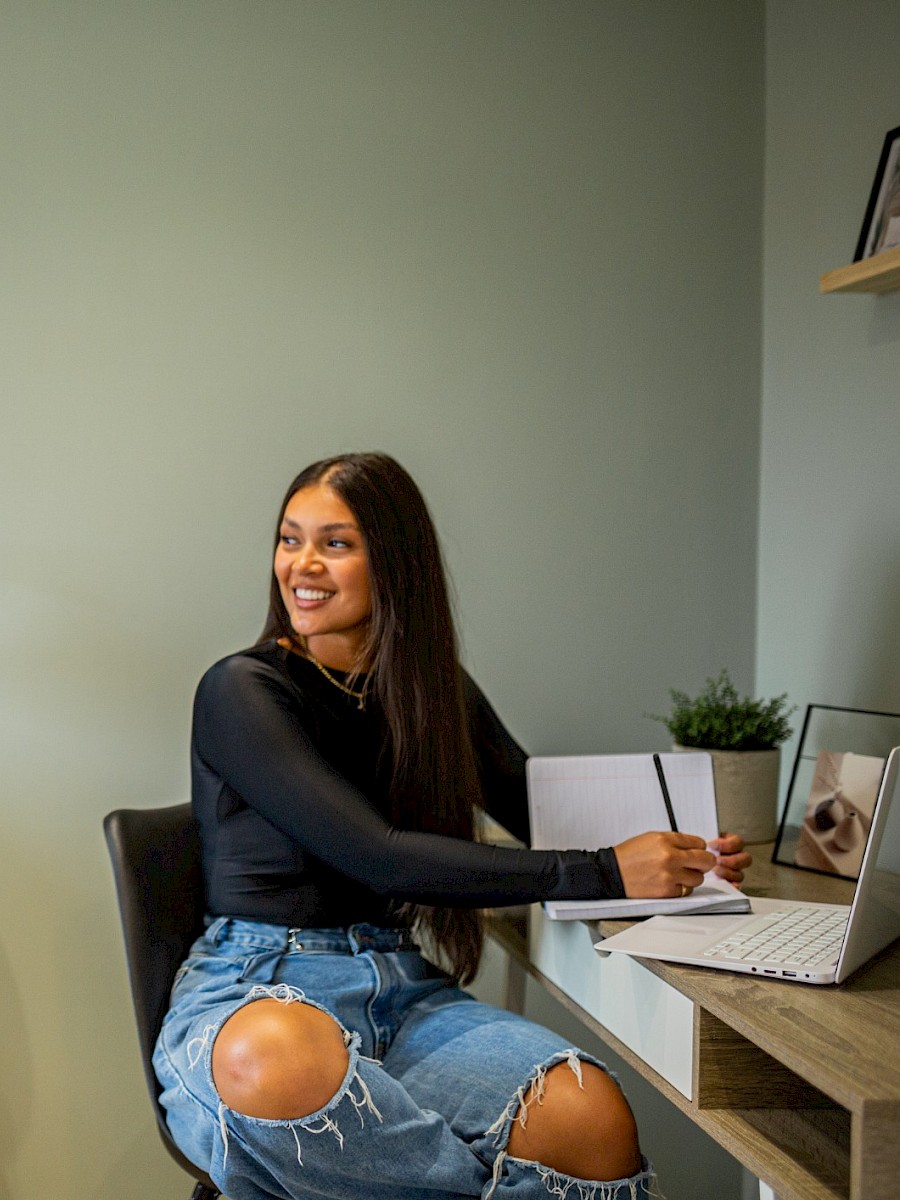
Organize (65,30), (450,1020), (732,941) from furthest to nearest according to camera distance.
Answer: (65,30) → (450,1020) → (732,941)

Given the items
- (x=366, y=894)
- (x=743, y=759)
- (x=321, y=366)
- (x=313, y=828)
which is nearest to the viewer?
(x=313, y=828)

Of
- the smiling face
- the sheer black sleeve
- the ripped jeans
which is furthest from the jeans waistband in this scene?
the smiling face

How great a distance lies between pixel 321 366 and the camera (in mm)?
2021

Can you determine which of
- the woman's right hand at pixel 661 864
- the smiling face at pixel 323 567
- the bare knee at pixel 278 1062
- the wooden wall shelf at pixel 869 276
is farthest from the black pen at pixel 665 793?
the wooden wall shelf at pixel 869 276

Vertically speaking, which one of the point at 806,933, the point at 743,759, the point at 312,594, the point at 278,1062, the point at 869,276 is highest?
the point at 869,276

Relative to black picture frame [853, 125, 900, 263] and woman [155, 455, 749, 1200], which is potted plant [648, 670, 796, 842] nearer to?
woman [155, 455, 749, 1200]

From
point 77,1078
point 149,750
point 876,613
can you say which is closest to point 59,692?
A: point 149,750

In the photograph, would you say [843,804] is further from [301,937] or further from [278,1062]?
[278,1062]

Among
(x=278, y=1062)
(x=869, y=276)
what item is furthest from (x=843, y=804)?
(x=278, y=1062)

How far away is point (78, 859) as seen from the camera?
191cm

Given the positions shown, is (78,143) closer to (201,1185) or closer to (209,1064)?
(209,1064)

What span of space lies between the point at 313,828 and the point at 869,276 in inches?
43.9

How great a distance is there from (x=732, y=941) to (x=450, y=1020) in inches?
16.0

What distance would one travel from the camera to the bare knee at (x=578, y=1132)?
50.4 inches
